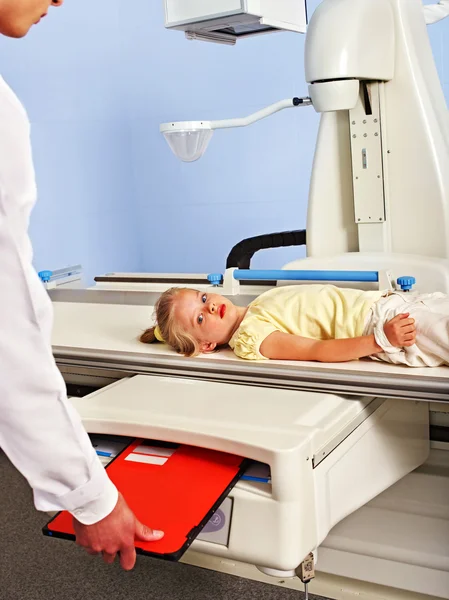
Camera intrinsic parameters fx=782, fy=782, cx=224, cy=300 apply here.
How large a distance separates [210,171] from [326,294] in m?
3.02

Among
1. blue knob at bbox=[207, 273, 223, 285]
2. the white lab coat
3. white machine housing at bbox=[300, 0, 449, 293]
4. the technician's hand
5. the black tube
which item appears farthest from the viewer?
the black tube

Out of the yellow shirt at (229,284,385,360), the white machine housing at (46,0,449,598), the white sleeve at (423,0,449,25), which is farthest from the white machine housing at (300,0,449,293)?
the yellow shirt at (229,284,385,360)

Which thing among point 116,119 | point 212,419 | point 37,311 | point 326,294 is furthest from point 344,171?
point 116,119

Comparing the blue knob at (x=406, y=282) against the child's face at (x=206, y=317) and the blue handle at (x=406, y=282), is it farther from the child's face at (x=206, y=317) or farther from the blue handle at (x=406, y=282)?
the child's face at (x=206, y=317)

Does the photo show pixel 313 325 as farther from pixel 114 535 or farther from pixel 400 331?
pixel 114 535

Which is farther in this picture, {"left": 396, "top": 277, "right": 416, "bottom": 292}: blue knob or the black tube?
the black tube

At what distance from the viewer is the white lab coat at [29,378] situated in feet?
2.97

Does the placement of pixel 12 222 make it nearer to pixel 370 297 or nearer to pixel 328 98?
pixel 370 297

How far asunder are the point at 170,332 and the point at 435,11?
1.38 metres

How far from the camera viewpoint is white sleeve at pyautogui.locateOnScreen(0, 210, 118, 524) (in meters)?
0.95

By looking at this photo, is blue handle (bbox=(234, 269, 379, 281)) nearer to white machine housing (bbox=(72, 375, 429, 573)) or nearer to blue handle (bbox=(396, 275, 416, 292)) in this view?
blue handle (bbox=(396, 275, 416, 292))

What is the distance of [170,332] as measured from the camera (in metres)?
1.84

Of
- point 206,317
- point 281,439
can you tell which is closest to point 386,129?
point 206,317

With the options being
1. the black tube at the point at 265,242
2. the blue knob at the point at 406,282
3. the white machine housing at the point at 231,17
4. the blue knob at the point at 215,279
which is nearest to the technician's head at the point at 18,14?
the blue knob at the point at 406,282
